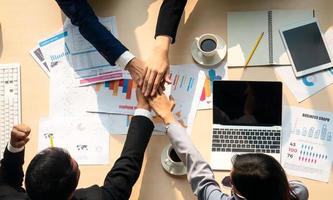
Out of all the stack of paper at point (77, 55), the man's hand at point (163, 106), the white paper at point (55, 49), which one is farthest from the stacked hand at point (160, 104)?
the white paper at point (55, 49)

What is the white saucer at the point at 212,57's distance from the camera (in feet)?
4.67

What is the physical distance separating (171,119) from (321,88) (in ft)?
1.45

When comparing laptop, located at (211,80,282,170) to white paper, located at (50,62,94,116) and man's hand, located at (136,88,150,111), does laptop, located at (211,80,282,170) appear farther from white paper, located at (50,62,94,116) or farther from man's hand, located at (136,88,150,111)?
white paper, located at (50,62,94,116)

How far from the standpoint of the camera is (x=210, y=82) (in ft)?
4.64

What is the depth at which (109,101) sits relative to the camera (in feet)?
4.73

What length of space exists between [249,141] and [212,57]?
0.88 feet

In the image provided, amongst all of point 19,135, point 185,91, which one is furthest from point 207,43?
point 19,135

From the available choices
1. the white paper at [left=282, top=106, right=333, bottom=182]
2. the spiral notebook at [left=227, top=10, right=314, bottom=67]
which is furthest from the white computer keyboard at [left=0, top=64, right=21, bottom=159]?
the white paper at [left=282, top=106, right=333, bottom=182]

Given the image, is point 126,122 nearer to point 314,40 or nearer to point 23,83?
point 23,83

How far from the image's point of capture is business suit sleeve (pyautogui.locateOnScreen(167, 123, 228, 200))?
1.27m

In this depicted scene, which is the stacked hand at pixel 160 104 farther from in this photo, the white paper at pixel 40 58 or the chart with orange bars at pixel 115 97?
the white paper at pixel 40 58

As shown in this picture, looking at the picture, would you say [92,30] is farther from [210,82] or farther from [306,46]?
[306,46]

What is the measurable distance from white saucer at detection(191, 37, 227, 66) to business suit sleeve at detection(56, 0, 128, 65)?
208 mm

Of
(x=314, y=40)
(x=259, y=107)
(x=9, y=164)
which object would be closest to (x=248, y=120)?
(x=259, y=107)
